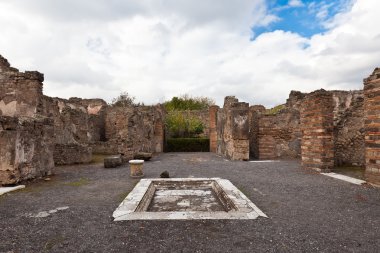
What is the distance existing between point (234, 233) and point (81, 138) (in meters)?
11.5

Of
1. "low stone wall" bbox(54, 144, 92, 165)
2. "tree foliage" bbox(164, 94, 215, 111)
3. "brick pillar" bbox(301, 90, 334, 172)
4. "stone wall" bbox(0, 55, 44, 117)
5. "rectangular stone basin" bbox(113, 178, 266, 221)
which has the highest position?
"tree foliage" bbox(164, 94, 215, 111)

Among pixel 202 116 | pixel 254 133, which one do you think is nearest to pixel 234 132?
pixel 254 133

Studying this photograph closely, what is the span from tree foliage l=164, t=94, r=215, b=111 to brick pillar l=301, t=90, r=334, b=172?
28.6 m

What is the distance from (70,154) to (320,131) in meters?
9.64

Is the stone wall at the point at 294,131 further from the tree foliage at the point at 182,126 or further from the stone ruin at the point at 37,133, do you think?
the tree foliage at the point at 182,126

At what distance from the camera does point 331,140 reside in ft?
24.3

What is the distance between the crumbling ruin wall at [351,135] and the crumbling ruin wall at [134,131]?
8.57 m

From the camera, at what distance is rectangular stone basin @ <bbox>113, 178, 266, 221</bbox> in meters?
3.64

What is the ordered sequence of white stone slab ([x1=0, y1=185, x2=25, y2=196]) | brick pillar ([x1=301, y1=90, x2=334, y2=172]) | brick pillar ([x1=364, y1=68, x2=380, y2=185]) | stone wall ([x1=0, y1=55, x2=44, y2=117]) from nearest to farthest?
white stone slab ([x1=0, y1=185, x2=25, y2=196]) < brick pillar ([x1=364, y1=68, x2=380, y2=185]) < brick pillar ([x1=301, y1=90, x2=334, y2=172]) < stone wall ([x1=0, y1=55, x2=44, y2=117])

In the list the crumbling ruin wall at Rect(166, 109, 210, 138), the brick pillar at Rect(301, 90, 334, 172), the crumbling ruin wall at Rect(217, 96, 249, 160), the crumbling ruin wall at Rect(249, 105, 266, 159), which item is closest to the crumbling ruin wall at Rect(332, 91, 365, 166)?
the brick pillar at Rect(301, 90, 334, 172)

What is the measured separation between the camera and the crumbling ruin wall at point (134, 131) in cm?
1148

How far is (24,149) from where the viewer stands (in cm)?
639

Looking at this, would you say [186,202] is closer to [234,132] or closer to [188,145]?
[234,132]

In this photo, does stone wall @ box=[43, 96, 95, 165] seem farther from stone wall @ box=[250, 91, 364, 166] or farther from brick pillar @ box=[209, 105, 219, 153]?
brick pillar @ box=[209, 105, 219, 153]
